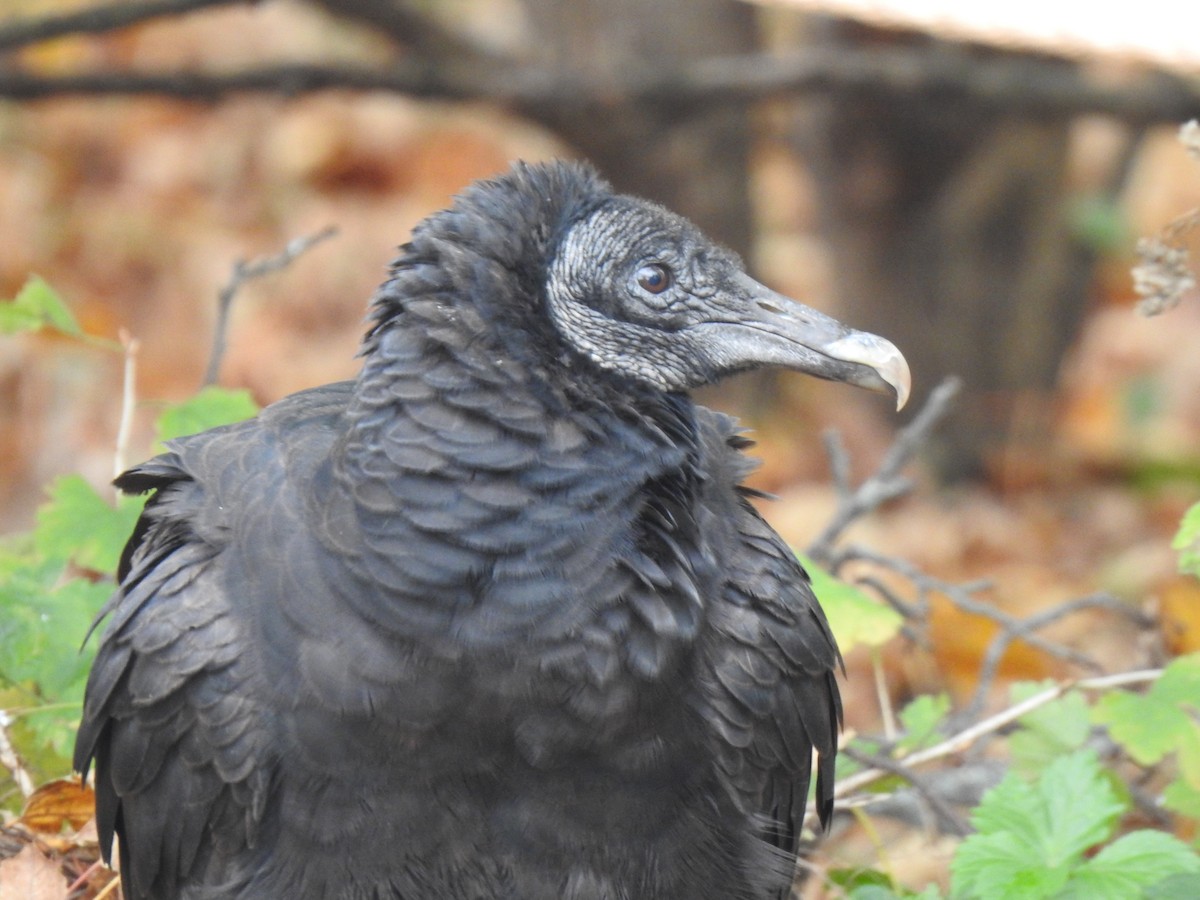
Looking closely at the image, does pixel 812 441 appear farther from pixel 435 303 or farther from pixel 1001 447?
pixel 435 303

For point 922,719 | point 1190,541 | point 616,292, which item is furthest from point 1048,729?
point 616,292

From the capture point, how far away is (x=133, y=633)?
9.20ft

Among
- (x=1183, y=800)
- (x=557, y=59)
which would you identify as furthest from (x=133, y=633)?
(x=557, y=59)

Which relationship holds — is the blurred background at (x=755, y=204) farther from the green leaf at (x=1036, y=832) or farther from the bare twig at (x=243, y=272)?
the green leaf at (x=1036, y=832)

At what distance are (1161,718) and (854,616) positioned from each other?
2.14 feet

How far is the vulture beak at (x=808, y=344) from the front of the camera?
279 centimetres

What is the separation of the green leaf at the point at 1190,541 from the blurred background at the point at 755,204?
149cm

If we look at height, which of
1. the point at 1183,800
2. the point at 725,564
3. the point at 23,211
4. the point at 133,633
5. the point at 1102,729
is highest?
the point at 725,564

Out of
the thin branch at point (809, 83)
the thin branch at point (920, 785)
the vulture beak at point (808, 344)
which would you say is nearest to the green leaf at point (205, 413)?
the vulture beak at point (808, 344)

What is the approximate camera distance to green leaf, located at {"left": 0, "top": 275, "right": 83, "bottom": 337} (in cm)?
360

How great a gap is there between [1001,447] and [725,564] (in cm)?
543

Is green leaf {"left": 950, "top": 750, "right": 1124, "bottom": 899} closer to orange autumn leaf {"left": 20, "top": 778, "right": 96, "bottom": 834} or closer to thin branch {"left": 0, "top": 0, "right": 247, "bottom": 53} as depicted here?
orange autumn leaf {"left": 20, "top": 778, "right": 96, "bottom": 834}

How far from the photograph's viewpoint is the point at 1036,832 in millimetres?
2822

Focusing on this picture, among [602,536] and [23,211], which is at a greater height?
[602,536]
